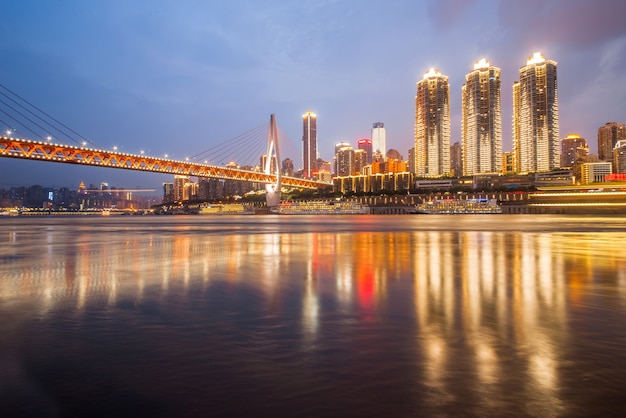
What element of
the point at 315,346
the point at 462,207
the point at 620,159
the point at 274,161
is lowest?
the point at 315,346

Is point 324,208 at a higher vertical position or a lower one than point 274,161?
lower

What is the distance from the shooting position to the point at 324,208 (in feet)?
549

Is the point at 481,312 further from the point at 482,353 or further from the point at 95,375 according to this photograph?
the point at 95,375

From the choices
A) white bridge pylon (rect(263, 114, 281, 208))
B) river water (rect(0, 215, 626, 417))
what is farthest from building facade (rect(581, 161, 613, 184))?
river water (rect(0, 215, 626, 417))

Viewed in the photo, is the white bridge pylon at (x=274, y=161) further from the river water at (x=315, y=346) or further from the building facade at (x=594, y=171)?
the building facade at (x=594, y=171)

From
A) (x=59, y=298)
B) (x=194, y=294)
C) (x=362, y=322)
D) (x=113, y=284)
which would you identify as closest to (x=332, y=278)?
(x=194, y=294)

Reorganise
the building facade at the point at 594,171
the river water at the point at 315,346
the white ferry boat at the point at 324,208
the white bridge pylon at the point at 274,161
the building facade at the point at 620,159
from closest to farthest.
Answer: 1. the river water at the point at 315,346
2. the white bridge pylon at the point at 274,161
3. the white ferry boat at the point at 324,208
4. the building facade at the point at 594,171
5. the building facade at the point at 620,159

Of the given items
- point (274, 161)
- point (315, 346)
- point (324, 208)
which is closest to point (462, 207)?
point (324, 208)

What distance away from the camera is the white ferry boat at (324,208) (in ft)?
520

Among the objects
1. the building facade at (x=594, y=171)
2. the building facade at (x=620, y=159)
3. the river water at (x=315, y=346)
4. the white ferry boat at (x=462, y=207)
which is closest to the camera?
the river water at (x=315, y=346)

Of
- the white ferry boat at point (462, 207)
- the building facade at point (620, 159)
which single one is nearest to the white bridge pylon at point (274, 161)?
the white ferry boat at point (462, 207)

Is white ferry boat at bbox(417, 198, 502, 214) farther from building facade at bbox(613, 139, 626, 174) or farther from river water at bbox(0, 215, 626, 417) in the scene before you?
river water at bbox(0, 215, 626, 417)

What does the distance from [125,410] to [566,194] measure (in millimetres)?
157139

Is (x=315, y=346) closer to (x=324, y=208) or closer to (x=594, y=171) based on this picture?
(x=324, y=208)
